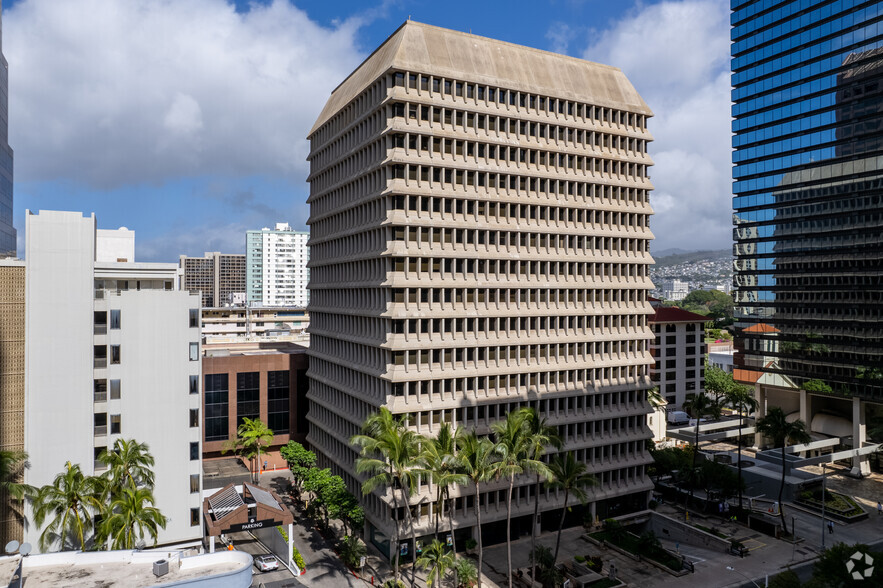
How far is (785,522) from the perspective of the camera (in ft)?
252

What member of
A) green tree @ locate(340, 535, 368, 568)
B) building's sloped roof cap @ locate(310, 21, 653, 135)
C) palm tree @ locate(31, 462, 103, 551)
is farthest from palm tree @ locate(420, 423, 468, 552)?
building's sloped roof cap @ locate(310, 21, 653, 135)

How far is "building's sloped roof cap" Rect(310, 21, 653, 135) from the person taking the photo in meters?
70.6

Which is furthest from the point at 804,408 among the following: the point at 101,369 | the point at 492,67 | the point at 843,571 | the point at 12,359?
the point at 12,359

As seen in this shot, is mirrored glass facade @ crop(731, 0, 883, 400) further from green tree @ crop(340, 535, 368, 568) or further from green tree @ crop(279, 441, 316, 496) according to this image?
green tree @ crop(340, 535, 368, 568)

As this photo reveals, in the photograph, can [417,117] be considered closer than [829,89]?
Yes

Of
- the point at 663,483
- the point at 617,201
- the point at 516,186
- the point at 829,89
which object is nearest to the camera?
the point at 516,186

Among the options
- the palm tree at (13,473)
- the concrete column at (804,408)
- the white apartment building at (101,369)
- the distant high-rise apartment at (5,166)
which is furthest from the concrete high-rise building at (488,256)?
the distant high-rise apartment at (5,166)

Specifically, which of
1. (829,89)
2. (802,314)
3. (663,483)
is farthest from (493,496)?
(829,89)

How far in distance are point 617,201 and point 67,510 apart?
6637 centimetres

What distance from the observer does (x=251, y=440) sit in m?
91.3

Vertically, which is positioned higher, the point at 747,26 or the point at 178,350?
the point at 747,26

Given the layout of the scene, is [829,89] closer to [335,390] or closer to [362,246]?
[362,246]

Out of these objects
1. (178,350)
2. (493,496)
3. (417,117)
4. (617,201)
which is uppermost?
(417,117)

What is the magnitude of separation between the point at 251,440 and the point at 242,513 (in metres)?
30.6
